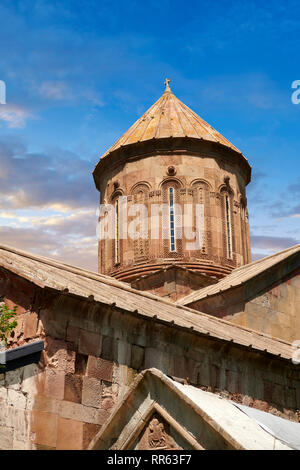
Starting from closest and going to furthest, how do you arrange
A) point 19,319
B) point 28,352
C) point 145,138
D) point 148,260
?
1. point 28,352
2. point 19,319
3. point 148,260
4. point 145,138

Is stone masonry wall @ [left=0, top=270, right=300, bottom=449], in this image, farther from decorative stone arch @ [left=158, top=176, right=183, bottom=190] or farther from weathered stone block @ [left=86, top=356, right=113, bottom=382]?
decorative stone arch @ [left=158, top=176, right=183, bottom=190]

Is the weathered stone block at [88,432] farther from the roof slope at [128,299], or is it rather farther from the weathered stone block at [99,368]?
the roof slope at [128,299]

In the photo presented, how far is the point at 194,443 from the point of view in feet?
13.5

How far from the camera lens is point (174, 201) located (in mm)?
14297

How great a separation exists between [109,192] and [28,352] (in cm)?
867

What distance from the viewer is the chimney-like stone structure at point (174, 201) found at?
13.9 m

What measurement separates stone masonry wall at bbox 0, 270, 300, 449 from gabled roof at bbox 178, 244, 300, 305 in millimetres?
2788

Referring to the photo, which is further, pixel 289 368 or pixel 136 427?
pixel 289 368

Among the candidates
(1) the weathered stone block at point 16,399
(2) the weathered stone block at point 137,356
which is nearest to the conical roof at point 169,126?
(2) the weathered stone block at point 137,356

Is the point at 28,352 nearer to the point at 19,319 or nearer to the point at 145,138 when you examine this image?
the point at 19,319

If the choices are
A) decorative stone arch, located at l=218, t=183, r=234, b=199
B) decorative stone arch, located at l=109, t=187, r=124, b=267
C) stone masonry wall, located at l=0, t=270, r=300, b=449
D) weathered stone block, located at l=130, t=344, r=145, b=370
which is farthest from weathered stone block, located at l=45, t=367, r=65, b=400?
decorative stone arch, located at l=218, t=183, r=234, b=199

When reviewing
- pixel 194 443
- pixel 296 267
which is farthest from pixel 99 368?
pixel 296 267

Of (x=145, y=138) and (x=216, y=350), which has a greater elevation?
(x=145, y=138)

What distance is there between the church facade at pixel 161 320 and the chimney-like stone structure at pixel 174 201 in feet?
0.10
